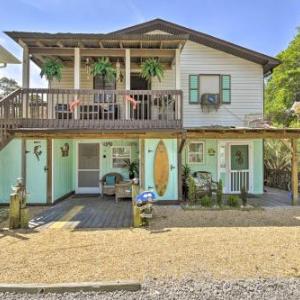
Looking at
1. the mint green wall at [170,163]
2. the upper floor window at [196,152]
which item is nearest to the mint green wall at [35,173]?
the mint green wall at [170,163]

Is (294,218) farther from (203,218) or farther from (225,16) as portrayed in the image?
(225,16)

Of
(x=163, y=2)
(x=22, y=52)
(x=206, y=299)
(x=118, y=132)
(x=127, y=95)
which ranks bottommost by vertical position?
(x=206, y=299)

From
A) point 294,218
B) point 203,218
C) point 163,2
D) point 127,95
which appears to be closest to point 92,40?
point 127,95

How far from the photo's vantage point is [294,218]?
26.1ft

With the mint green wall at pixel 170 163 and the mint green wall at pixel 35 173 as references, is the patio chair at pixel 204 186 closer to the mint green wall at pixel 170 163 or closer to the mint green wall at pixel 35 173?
the mint green wall at pixel 170 163

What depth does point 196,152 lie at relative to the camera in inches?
484

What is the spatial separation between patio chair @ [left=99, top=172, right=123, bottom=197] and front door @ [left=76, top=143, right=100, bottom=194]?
547 millimetres

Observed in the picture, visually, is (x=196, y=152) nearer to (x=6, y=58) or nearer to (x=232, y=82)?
(x=232, y=82)

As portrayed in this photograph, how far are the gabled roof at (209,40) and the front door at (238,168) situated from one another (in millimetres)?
3628

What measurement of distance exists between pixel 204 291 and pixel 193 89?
31.9ft

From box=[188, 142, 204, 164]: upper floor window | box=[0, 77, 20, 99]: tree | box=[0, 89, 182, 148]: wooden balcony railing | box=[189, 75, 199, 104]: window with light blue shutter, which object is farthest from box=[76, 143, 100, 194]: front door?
box=[0, 77, 20, 99]: tree

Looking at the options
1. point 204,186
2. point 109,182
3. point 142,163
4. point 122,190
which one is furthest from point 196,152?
Result: point 109,182

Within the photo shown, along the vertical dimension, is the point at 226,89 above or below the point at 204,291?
above

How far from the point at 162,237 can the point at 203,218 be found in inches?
83.0
